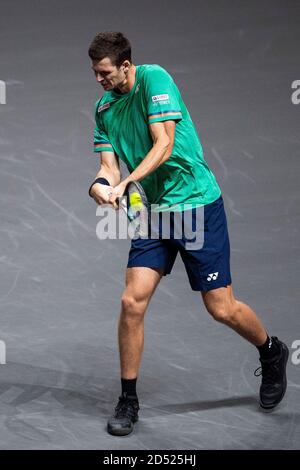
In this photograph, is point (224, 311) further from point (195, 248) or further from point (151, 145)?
point (151, 145)

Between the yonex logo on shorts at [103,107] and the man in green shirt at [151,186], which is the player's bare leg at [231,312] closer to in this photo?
the man in green shirt at [151,186]

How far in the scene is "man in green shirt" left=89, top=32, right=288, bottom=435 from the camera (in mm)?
5223

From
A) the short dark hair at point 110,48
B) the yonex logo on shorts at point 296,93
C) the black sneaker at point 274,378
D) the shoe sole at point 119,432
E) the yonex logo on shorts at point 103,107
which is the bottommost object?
the shoe sole at point 119,432

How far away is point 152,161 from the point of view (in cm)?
514

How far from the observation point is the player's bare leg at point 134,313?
17.3 feet

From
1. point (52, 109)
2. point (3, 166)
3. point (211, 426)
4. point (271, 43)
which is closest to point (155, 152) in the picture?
point (211, 426)

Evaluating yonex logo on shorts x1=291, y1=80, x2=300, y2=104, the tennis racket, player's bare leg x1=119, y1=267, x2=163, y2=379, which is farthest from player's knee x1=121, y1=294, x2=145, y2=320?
yonex logo on shorts x1=291, y1=80, x2=300, y2=104

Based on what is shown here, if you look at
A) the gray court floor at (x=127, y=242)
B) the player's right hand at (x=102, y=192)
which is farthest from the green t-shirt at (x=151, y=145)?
the gray court floor at (x=127, y=242)

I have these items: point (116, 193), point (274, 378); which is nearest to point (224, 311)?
point (274, 378)

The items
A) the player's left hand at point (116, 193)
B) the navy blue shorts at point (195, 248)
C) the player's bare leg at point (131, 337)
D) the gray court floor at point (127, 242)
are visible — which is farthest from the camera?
the gray court floor at point (127, 242)

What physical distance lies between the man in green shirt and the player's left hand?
0.02 meters

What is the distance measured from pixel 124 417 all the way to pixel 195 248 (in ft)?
2.86

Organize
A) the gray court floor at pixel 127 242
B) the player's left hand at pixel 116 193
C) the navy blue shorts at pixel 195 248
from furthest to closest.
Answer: the gray court floor at pixel 127 242, the navy blue shorts at pixel 195 248, the player's left hand at pixel 116 193

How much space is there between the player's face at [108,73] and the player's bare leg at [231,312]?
1097mm
